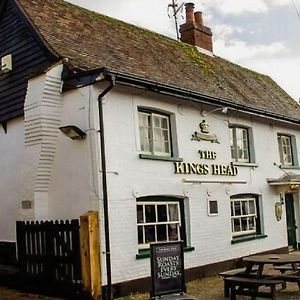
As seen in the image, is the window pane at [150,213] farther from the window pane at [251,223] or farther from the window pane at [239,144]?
the window pane at [251,223]

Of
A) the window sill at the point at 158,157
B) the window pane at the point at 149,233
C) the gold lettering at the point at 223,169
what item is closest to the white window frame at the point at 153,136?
the window sill at the point at 158,157

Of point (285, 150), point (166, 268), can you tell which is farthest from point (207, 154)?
point (285, 150)

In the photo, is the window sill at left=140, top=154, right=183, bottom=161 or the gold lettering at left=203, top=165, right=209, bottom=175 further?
the gold lettering at left=203, top=165, right=209, bottom=175

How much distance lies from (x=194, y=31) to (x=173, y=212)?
9.95 m

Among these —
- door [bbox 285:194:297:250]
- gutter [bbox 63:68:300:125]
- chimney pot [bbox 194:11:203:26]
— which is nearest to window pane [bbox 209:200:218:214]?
gutter [bbox 63:68:300:125]

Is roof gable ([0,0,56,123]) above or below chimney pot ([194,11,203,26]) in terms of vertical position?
below

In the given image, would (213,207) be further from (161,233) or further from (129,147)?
(129,147)

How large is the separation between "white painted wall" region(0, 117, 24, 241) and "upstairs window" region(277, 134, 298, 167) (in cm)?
968

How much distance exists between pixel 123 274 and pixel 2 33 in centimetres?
817

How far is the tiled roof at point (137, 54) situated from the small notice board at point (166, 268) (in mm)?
→ 4773

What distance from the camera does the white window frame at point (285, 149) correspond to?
17.5 m

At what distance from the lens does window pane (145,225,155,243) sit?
37.6 ft

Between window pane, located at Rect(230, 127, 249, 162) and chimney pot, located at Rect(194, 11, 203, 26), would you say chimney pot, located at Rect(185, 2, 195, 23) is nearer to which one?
chimney pot, located at Rect(194, 11, 203, 26)

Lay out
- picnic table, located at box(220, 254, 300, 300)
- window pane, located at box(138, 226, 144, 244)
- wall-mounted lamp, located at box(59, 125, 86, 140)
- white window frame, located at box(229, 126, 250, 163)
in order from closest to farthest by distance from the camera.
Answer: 1. picnic table, located at box(220, 254, 300, 300)
2. wall-mounted lamp, located at box(59, 125, 86, 140)
3. window pane, located at box(138, 226, 144, 244)
4. white window frame, located at box(229, 126, 250, 163)
